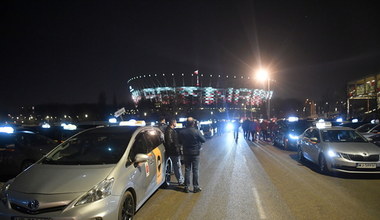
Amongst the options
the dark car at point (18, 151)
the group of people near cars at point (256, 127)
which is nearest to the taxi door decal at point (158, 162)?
the dark car at point (18, 151)

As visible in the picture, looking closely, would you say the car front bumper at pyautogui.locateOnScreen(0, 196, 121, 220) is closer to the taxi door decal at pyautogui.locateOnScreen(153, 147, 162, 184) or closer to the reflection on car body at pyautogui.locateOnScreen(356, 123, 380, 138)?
the taxi door decal at pyautogui.locateOnScreen(153, 147, 162, 184)

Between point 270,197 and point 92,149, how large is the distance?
371 centimetres

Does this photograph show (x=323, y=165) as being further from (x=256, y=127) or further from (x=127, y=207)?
(x=256, y=127)

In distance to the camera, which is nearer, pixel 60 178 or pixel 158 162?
pixel 60 178

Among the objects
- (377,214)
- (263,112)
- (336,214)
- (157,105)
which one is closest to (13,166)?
(336,214)

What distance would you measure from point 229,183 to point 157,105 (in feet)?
230

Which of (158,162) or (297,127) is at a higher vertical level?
(297,127)

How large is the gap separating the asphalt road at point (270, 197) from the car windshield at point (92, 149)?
119cm

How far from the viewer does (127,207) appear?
4.58m

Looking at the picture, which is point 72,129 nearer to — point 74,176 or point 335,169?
point 74,176

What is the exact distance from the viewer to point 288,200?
5.98m

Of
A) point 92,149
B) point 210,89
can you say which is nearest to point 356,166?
point 92,149

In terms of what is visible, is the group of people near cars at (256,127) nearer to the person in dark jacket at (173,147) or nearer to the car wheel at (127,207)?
the person in dark jacket at (173,147)

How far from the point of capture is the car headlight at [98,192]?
3.90 meters
